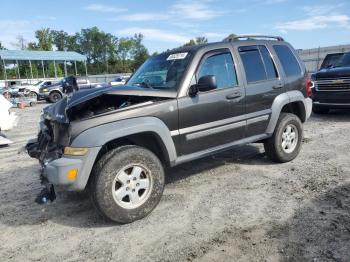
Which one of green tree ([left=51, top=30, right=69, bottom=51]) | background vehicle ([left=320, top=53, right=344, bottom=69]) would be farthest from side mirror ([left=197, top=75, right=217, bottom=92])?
green tree ([left=51, top=30, right=69, bottom=51])

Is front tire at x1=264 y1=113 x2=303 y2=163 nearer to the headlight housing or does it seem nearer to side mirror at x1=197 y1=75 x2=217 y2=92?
side mirror at x1=197 y1=75 x2=217 y2=92

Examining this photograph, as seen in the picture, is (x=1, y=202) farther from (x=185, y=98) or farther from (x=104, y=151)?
(x=185, y=98)

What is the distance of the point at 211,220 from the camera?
395cm

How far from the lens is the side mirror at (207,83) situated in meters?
4.29

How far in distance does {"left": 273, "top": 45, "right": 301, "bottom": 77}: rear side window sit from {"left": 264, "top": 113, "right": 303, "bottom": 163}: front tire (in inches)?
28.1

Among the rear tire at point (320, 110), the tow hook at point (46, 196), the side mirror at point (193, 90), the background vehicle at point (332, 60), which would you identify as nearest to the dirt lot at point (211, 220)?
the tow hook at point (46, 196)

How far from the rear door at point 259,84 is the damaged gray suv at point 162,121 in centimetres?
1

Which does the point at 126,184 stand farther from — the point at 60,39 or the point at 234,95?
the point at 60,39

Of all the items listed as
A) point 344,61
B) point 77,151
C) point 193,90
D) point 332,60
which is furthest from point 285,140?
point 332,60

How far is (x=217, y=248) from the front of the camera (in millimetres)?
3359

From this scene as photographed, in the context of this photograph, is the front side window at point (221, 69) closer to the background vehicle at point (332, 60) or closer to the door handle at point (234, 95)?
the door handle at point (234, 95)

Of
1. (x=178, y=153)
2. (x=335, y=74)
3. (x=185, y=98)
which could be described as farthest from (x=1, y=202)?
(x=335, y=74)

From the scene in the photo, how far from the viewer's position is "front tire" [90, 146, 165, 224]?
3.77 meters

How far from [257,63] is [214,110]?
126cm
